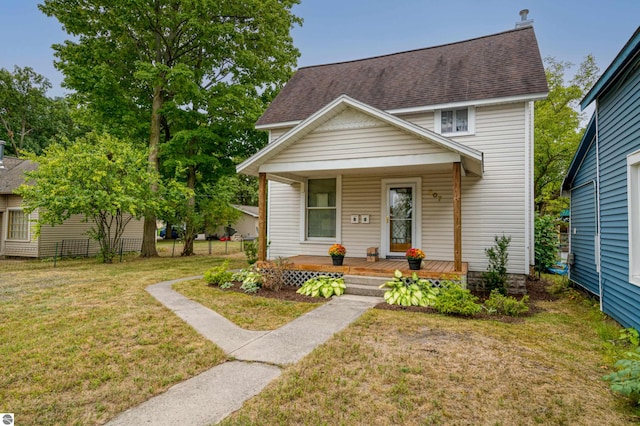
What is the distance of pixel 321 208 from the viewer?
1024cm

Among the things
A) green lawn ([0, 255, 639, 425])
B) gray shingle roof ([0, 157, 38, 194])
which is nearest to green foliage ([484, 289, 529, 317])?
green lawn ([0, 255, 639, 425])

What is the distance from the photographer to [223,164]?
651 inches

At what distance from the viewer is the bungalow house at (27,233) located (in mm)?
14500

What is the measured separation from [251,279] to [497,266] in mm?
5836

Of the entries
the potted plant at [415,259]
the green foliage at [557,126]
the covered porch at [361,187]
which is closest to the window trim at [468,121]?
the covered porch at [361,187]

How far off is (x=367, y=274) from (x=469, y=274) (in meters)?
2.83

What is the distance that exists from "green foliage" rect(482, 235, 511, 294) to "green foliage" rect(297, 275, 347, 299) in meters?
3.46

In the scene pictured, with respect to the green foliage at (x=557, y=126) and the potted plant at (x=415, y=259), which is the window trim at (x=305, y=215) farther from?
the green foliage at (x=557, y=126)

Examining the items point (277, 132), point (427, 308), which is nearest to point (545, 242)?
point (427, 308)

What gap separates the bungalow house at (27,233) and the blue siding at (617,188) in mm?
17852

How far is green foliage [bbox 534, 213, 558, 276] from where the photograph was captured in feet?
38.4

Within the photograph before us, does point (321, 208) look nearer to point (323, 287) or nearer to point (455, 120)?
point (323, 287)

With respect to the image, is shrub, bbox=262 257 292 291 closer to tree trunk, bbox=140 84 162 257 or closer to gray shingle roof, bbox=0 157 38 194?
tree trunk, bbox=140 84 162 257

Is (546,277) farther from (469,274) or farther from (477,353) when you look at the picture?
(477,353)
